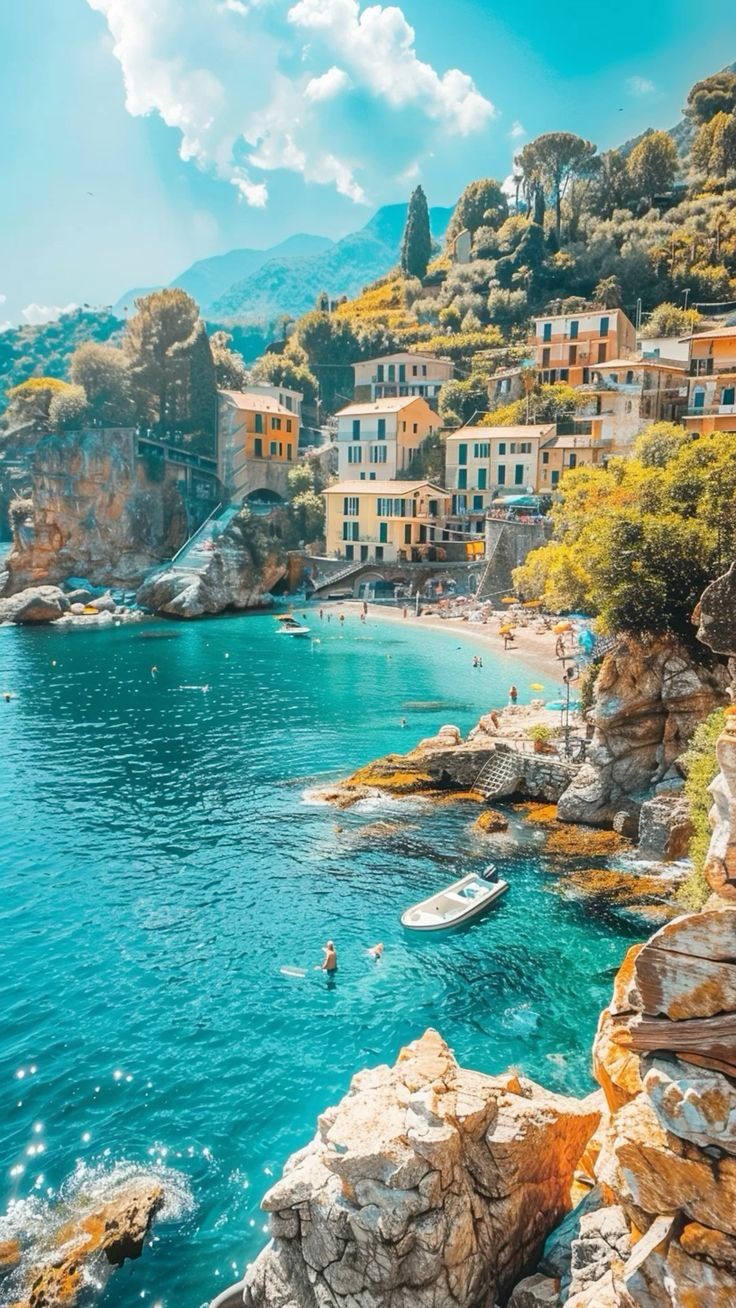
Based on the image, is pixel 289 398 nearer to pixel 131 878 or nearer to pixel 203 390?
pixel 203 390

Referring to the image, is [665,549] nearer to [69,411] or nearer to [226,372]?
[69,411]

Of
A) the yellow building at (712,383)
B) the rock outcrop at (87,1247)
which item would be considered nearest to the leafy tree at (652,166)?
the yellow building at (712,383)

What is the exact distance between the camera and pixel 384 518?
285 ft

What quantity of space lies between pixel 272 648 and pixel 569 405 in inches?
1565

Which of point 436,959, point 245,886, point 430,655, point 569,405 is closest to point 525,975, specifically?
point 436,959

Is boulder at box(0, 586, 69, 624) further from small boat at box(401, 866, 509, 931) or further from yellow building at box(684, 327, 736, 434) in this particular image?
small boat at box(401, 866, 509, 931)

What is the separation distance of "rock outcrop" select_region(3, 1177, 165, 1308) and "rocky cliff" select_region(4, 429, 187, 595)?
8249cm

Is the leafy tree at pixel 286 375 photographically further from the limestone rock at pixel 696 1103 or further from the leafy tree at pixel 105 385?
the limestone rock at pixel 696 1103

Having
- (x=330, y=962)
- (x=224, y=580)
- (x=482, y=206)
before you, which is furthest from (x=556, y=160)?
(x=330, y=962)

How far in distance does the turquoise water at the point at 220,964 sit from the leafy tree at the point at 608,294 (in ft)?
239

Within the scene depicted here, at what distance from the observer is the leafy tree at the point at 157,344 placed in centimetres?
9619

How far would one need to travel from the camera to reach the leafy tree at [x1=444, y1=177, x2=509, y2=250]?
421 ft

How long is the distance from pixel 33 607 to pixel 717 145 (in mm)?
103278

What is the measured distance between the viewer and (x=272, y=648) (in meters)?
70.1
